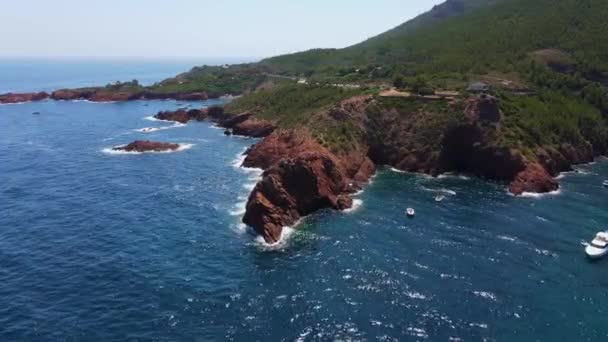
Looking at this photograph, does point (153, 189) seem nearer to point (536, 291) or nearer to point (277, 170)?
point (277, 170)

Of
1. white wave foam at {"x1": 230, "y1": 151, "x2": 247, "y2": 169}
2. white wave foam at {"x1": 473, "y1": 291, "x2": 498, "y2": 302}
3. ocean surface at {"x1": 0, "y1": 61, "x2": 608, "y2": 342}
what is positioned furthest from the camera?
white wave foam at {"x1": 230, "y1": 151, "x2": 247, "y2": 169}

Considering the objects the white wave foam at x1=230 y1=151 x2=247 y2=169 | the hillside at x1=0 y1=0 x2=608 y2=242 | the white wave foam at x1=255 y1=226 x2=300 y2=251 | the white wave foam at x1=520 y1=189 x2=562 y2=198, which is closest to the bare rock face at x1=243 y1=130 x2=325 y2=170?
the hillside at x1=0 y1=0 x2=608 y2=242

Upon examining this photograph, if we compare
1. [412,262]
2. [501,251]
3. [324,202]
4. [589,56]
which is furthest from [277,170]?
[589,56]

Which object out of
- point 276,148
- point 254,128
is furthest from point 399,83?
point 276,148

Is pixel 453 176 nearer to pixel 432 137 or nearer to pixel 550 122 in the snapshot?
pixel 432 137

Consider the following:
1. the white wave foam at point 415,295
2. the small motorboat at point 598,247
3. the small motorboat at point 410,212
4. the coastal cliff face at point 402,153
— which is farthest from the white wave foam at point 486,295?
the coastal cliff face at point 402,153

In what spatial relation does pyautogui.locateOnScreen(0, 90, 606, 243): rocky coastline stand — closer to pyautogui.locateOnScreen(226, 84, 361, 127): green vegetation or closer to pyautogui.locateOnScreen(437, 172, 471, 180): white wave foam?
pyautogui.locateOnScreen(437, 172, 471, 180): white wave foam
